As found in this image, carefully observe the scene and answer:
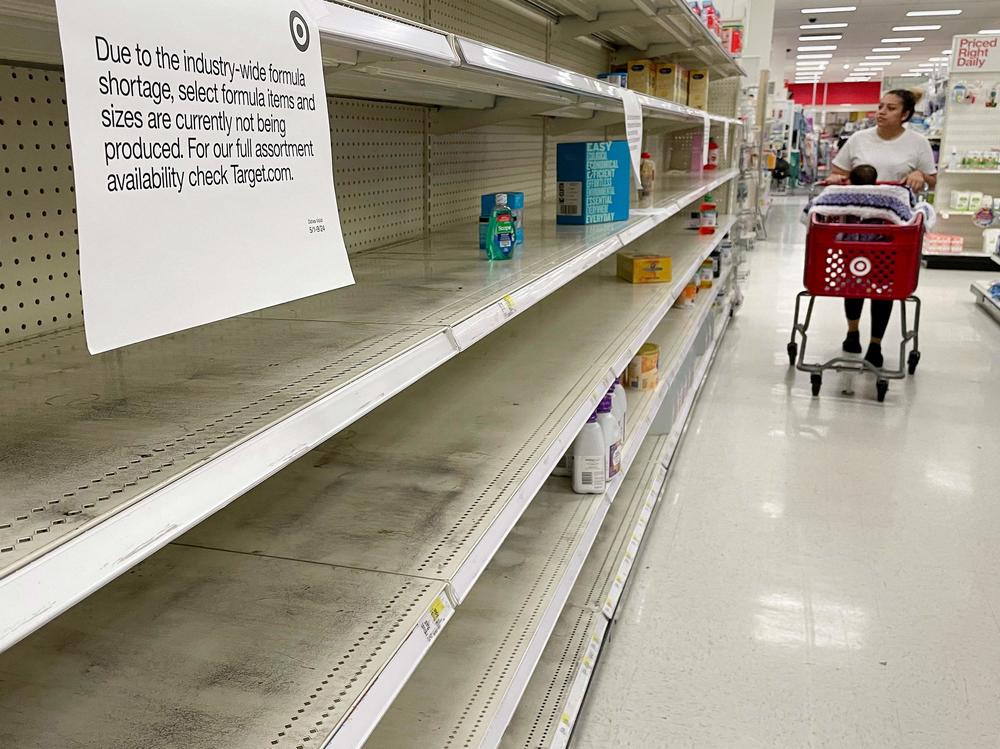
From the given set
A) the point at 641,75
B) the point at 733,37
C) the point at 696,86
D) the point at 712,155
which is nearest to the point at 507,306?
the point at 641,75

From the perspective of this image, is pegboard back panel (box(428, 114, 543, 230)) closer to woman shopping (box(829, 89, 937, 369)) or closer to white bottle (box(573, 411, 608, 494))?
white bottle (box(573, 411, 608, 494))

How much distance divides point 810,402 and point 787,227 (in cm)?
934

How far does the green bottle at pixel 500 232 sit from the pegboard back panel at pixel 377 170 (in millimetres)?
392

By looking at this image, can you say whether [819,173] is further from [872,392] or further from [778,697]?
[778,697]

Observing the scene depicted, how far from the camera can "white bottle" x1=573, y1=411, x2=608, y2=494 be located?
7.00 feet

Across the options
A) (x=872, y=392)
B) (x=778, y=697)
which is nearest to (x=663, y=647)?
(x=778, y=697)

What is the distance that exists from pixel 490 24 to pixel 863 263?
2482 mm

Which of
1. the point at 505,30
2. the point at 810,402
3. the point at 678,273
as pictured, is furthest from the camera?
the point at 810,402

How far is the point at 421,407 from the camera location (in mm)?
1913

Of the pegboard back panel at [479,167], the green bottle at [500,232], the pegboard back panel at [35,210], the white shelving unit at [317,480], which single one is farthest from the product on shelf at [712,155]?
the pegboard back panel at [35,210]

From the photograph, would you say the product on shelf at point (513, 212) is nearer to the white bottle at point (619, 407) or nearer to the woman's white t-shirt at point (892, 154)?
the white bottle at point (619, 407)

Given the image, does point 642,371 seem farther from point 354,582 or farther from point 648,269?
point 354,582

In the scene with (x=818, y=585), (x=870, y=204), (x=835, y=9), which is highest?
(x=835, y=9)

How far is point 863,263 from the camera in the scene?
4.29 metres
